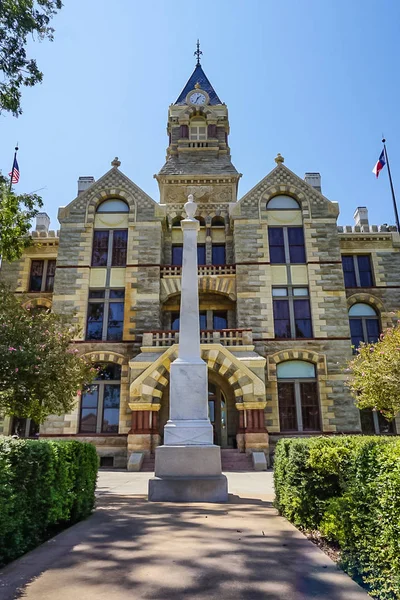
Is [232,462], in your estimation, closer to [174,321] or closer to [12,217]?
[174,321]

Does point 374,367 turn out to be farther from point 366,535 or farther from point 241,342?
point 366,535

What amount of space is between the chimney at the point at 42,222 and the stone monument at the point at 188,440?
21.1m

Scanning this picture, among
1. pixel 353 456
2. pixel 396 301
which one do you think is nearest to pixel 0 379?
pixel 353 456

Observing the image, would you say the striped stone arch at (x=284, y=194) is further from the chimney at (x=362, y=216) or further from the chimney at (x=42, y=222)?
the chimney at (x=42, y=222)

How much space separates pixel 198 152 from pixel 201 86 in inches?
307

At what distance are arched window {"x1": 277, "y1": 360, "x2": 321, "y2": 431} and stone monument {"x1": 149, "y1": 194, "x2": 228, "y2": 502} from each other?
12069 mm

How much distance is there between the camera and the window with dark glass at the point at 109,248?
24828 mm

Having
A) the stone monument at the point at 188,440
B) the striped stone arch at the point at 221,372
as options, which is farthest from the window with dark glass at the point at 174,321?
the stone monument at the point at 188,440

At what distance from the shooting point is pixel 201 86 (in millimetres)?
34562

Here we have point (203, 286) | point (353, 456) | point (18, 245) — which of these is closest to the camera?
point (353, 456)

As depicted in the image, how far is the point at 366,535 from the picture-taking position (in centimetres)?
478

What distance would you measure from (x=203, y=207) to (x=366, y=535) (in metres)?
23.9

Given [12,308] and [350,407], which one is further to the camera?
[350,407]

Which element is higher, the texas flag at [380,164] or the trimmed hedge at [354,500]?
the texas flag at [380,164]
